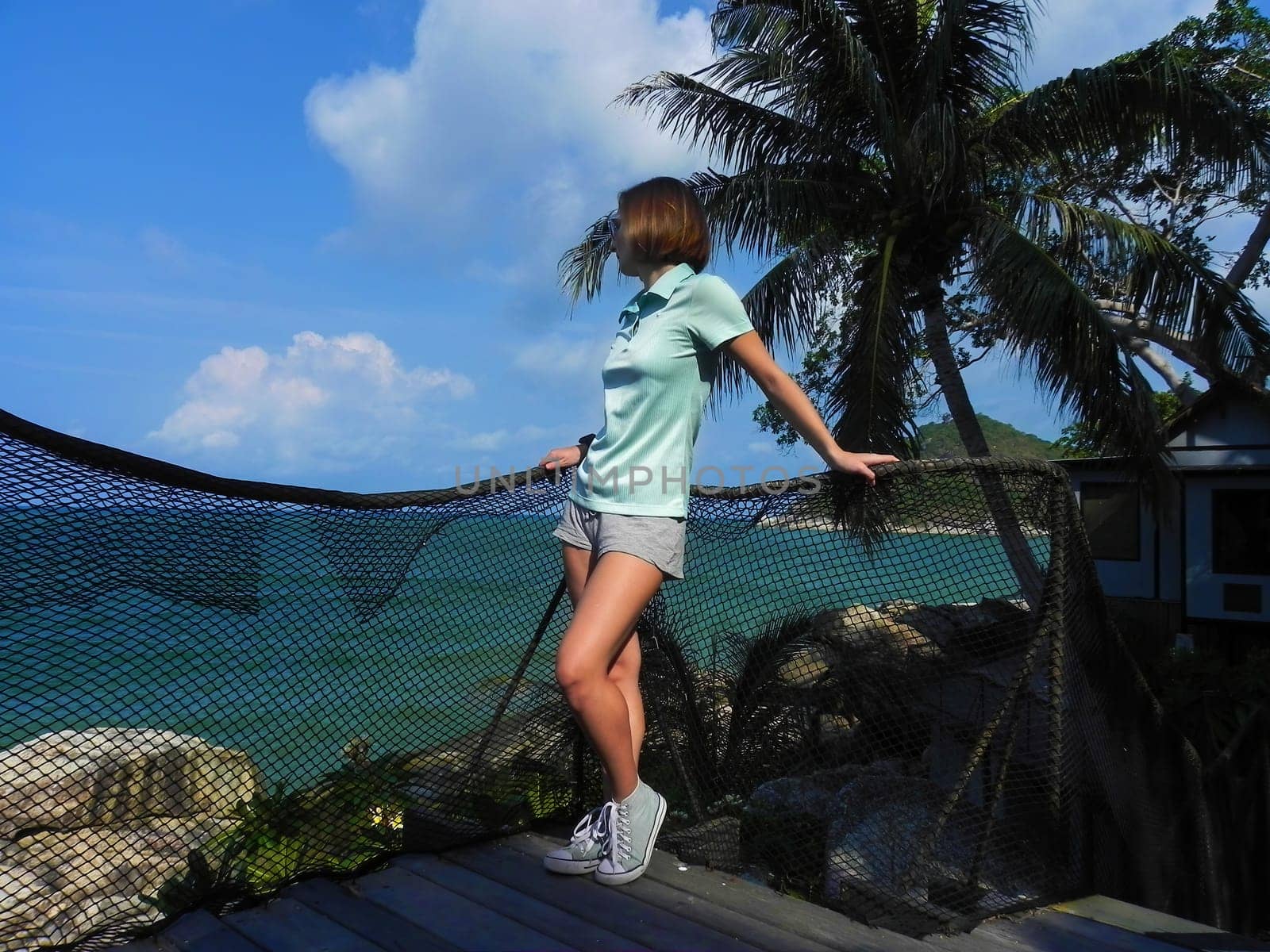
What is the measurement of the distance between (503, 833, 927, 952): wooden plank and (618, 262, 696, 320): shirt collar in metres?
1.53

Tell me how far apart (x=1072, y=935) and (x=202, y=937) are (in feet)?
7.00

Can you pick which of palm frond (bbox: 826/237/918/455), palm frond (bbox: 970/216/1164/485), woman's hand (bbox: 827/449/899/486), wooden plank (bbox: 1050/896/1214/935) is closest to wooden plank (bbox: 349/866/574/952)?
woman's hand (bbox: 827/449/899/486)

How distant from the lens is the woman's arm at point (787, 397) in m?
2.40

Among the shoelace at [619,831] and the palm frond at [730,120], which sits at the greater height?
the palm frond at [730,120]

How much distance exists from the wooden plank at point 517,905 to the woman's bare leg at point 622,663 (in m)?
0.32

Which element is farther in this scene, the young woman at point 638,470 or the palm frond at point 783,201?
the palm frond at point 783,201

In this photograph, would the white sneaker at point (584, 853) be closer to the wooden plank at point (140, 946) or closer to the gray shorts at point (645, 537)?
the gray shorts at point (645, 537)

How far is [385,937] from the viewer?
226 centimetres

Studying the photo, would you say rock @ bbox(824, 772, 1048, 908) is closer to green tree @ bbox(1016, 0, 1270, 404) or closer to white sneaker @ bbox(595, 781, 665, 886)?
white sneaker @ bbox(595, 781, 665, 886)

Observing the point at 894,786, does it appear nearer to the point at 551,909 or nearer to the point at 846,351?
the point at 551,909

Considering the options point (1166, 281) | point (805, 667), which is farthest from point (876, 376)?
point (805, 667)

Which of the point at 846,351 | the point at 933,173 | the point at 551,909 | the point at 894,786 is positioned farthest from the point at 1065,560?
the point at 933,173

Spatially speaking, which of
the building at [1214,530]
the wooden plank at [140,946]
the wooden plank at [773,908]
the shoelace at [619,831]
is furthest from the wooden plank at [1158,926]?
the building at [1214,530]

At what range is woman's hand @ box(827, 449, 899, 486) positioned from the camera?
8.15 ft
